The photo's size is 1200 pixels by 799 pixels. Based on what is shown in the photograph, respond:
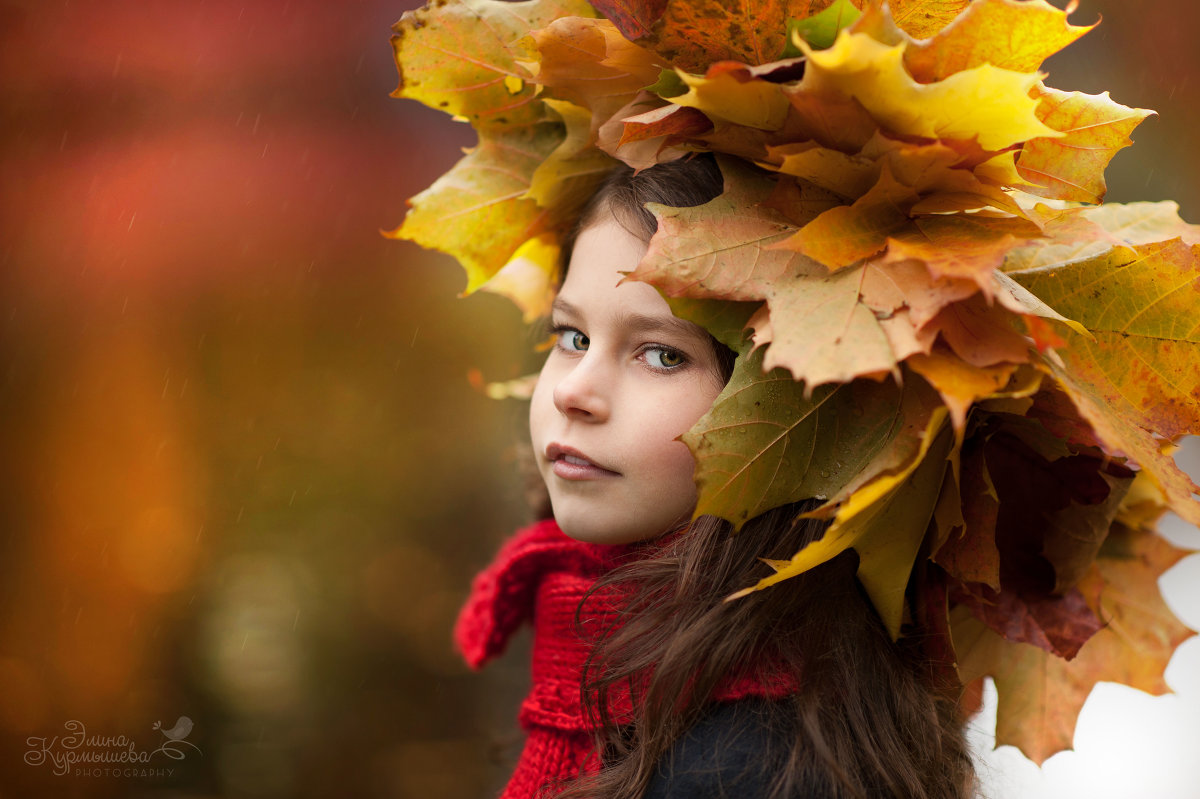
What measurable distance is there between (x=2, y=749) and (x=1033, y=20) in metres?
2.16

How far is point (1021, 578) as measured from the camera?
36.6 inches

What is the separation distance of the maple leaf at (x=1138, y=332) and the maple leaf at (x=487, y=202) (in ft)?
1.93

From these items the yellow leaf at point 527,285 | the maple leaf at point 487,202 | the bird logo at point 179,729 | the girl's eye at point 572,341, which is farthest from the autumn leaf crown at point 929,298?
the bird logo at point 179,729

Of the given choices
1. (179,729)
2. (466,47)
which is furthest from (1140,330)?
(179,729)

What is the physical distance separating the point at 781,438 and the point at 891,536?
0.15 meters

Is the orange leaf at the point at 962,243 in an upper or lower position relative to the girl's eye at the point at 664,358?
upper

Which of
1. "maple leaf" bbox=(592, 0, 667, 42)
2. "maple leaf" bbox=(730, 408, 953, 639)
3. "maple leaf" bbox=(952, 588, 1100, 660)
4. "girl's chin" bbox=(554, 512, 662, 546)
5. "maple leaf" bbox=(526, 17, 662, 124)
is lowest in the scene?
"maple leaf" bbox=(952, 588, 1100, 660)

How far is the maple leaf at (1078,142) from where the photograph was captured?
806 mm

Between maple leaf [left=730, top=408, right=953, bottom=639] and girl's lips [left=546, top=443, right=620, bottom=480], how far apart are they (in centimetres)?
21

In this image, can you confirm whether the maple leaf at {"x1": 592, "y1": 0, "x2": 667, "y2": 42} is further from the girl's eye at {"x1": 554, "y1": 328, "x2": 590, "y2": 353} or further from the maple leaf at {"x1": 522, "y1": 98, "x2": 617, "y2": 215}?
the girl's eye at {"x1": 554, "y1": 328, "x2": 590, "y2": 353}

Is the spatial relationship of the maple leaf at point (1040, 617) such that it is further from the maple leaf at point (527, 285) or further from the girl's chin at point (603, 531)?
the maple leaf at point (527, 285)

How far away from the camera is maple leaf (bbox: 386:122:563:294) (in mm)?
1092

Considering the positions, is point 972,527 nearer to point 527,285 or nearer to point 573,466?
point 573,466

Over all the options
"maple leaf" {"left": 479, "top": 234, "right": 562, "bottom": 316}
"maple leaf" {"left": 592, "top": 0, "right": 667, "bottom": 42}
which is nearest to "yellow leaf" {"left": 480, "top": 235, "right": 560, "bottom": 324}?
"maple leaf" {"left": 479, "top": 234, "right": 562, "bottom": 316}
